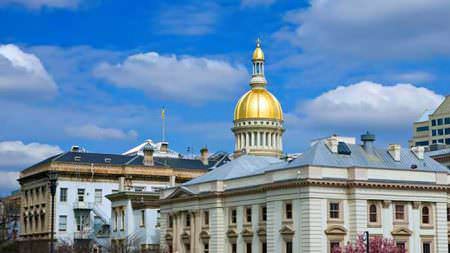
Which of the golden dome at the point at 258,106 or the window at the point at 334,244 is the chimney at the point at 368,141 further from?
the golden dome at the point at 258,106

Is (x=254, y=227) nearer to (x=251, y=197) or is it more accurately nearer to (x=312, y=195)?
(x=251, y=197)

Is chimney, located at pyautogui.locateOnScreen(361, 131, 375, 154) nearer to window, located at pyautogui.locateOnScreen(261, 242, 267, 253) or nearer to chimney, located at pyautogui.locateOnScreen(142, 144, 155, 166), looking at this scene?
window, located at pyautogui.locateOnScreen(261, 242, 267, 253)

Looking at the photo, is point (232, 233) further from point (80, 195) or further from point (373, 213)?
point (80, 195)

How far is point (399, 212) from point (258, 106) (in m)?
55.5

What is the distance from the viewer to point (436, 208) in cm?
8806

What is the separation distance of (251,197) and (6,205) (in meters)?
91.9

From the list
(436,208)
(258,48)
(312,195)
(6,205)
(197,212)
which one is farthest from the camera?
(6,205)

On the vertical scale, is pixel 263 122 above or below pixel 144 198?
above

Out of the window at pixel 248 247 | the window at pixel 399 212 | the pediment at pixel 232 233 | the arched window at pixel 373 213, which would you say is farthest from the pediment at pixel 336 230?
the pediment at pixel 232 233

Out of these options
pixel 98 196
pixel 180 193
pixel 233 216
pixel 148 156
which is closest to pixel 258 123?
pixel 148 156

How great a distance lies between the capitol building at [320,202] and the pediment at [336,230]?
0.08 metres

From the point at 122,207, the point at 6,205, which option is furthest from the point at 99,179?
the point at 6,205

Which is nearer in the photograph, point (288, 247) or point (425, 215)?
point (288, 247)

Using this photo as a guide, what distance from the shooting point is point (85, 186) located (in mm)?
131500
